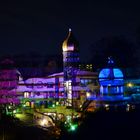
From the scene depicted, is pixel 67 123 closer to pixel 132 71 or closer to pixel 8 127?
pixel 8 127

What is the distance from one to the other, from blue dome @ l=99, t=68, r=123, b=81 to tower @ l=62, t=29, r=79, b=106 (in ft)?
8.53

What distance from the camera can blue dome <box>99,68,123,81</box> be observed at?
118 ft

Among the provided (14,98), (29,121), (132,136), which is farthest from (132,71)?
(132,136)

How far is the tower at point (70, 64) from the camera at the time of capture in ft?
111

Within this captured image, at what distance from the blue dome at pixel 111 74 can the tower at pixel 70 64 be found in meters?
2.60

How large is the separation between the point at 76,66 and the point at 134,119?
430 inches

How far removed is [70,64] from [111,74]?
3.79 meters

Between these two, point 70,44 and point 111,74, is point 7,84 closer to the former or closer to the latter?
point 70,44

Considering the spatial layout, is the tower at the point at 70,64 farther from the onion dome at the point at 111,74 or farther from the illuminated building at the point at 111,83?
the illuminated building at the point at 111,83

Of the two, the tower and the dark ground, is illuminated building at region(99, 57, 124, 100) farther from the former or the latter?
the dark ground

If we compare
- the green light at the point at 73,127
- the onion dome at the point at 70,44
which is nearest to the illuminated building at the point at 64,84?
the onion dome at the point at 70,44

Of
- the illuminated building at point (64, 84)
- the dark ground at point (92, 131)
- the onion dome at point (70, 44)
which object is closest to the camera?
the dark ground at point (92, 131)

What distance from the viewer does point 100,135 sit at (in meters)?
20.8

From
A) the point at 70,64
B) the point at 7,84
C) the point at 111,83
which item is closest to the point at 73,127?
the point at 7,84
